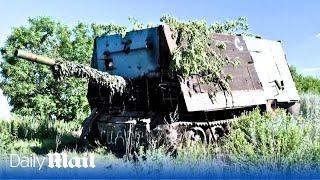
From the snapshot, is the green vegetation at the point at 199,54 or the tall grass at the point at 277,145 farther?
the green vegetation at the point at 199,54

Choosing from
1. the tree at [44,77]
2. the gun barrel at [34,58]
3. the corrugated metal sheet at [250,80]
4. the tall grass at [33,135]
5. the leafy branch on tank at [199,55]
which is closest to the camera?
the gun barrel at [34,58]

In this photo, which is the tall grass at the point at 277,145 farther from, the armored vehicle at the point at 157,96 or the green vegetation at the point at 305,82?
the green vegetation at the point at 305,82

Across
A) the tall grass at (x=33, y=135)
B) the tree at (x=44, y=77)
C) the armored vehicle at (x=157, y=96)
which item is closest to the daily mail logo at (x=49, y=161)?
the tall grass at (x=33, y=135)

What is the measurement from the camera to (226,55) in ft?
48.8

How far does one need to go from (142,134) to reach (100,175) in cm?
419

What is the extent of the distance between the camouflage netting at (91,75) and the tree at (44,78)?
11.7 metres

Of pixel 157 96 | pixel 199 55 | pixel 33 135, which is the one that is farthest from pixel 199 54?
pixel 33 135

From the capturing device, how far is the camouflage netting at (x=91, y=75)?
1252cm

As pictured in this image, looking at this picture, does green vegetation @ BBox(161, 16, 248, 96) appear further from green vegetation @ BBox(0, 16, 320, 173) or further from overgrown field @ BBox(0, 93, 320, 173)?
overgrown field @ BBox(0, 93, 320, 173)

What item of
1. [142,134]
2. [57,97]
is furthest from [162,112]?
[57,97]

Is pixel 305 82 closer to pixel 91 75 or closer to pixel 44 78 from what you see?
pixel 44 78

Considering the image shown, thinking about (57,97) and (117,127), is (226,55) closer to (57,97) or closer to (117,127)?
(117,127)

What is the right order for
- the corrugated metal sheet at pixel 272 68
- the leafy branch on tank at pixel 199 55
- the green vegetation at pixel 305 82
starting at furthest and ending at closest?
the green vegetation at pixel 305 82
the corrugated metal sheet at pixel 272 68
the leafy branch on tank at pixel 199 55

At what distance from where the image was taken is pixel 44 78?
25984mm
